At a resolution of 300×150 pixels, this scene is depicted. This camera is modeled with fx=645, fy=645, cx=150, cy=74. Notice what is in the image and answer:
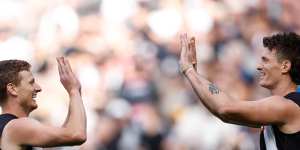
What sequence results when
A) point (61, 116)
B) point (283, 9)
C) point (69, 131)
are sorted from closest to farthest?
1. point (69, 131)
2. point (61, 116)
3. point (283, 9)

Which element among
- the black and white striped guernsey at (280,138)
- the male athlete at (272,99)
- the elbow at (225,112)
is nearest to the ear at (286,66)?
the male athlete at (272,99)

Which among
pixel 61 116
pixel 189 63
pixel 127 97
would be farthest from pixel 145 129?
pixel 189 63

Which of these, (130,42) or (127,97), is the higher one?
(130,42)

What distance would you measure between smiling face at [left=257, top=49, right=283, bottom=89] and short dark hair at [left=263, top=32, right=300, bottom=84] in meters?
0.02

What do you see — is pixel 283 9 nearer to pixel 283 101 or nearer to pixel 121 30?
pixel 121 30

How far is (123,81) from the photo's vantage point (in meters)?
4.52

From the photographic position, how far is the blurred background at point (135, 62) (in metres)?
4.44

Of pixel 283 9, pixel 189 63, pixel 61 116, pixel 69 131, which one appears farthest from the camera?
pixel 283 9

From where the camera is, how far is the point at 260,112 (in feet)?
7.38

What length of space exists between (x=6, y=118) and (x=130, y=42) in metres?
2.34

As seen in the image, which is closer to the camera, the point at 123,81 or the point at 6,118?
the point at 6,118

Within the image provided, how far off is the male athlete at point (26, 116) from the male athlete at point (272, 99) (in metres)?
0.44

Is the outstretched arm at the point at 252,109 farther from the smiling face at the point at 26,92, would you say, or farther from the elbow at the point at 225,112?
the smiling face at the point at 26,92

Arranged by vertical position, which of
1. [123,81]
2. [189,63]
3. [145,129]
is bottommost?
[145,129]
